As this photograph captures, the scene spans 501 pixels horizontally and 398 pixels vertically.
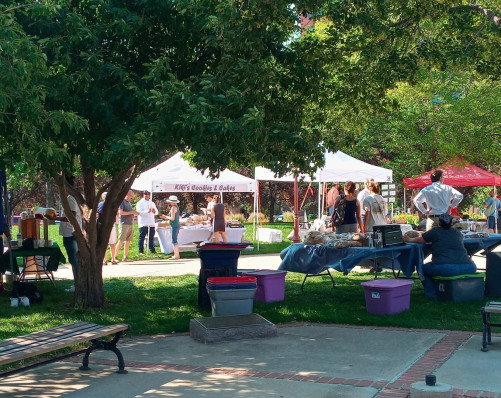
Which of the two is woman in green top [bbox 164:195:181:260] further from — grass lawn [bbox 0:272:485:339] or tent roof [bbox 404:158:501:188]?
tent roof [bbox 404:158:501:188]

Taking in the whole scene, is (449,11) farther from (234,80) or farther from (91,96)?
(91,96)

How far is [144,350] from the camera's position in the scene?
7.98 m

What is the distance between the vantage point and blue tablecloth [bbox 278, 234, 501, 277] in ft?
33.7

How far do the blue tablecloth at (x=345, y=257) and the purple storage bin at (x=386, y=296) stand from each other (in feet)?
1.73

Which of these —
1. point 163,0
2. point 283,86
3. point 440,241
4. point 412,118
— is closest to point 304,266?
point 440,241

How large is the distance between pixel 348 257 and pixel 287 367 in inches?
141

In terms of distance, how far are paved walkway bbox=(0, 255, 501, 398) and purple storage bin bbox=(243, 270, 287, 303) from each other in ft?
6.31

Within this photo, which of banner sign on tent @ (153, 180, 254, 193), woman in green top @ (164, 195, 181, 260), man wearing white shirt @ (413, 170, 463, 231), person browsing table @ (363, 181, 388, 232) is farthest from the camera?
banner sign on tent @ (153, 180, 254, 193)

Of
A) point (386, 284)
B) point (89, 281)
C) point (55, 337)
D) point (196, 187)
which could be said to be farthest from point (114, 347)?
point (196, 187)

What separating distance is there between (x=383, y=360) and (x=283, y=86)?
4.47 metres

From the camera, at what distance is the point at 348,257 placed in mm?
10320

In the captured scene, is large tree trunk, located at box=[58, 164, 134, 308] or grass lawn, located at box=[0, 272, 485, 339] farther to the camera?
large tree trunk, located at box=[58, 164, 134, 308]

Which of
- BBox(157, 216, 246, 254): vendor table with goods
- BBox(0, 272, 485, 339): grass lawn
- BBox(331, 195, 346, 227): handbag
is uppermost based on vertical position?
BBox(331, 195, 346, 227): handbag

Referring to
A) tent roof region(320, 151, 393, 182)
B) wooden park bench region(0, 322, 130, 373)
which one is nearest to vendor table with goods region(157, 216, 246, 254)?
tent roof region(320, 151, 393, 182)
